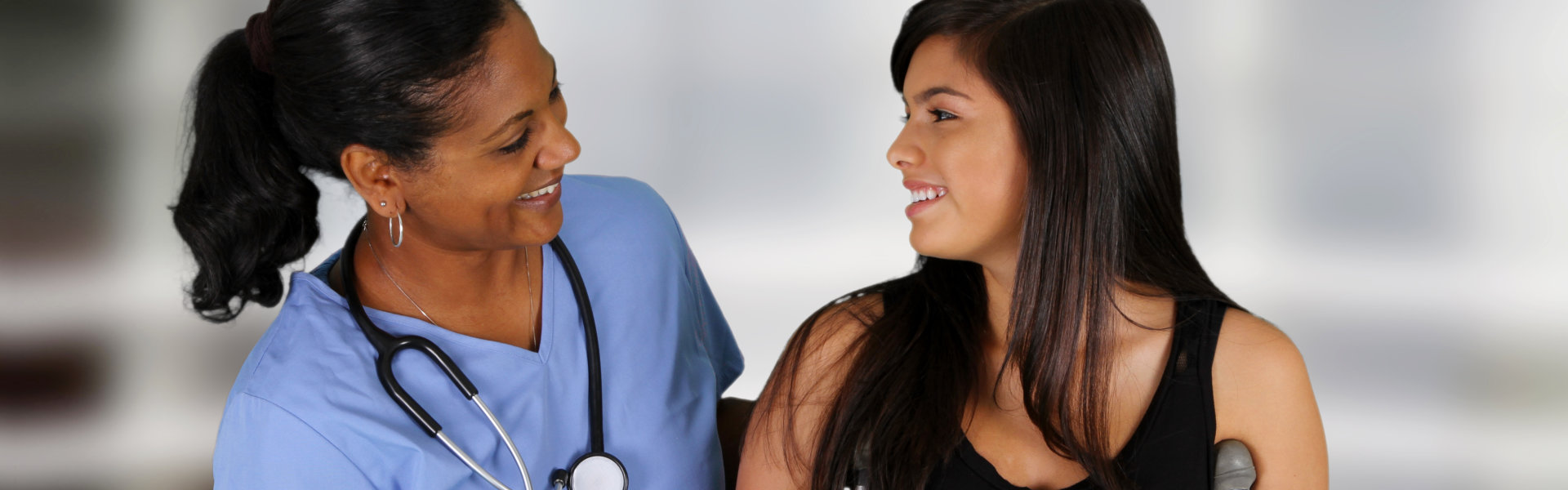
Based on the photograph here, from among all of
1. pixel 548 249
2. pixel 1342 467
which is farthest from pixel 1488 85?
pixel 548 249

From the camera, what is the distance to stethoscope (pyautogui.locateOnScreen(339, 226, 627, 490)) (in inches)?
41.8

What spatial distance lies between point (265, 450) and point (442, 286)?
262 millimetres

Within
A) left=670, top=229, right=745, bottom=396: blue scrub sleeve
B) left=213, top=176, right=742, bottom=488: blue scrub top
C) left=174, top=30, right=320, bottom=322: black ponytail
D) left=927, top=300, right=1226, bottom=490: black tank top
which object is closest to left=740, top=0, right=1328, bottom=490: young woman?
left=927, top=300, right=1226, bottom=490: black tank top

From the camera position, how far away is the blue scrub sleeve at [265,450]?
3.27ft

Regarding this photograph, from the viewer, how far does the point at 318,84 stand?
995mm

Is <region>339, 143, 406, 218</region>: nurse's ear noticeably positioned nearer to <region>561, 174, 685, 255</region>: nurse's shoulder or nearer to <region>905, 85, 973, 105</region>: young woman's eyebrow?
Answer: <region>561, 174, 685, 255</region>: nurse's shoulder

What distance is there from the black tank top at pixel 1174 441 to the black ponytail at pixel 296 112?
0.65 meters

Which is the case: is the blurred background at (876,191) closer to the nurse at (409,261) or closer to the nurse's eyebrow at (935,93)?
the nurse at (409,261)

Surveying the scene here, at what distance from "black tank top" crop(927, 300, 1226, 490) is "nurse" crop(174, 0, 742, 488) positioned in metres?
0.34

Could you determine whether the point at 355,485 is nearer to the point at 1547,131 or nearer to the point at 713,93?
the point at 713,93

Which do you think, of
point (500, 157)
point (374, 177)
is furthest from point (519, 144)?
point (374, 177)

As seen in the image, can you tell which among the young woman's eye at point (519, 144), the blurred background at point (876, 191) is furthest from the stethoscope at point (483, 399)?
the blurred background at point (876, 191)

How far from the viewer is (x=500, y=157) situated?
1049 mm

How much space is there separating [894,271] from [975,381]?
1.09 m
